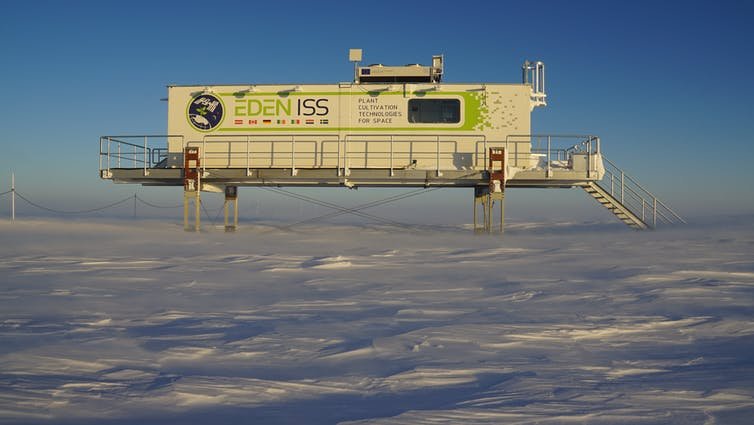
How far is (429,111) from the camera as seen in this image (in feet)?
62.1

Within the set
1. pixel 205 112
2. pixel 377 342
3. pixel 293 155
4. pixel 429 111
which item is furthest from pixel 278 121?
pixel 377 342

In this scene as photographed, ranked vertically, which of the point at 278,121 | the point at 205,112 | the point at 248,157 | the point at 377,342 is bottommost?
the point at 377,342

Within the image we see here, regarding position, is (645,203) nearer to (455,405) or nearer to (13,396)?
(455,405)

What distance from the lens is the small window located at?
743 inches

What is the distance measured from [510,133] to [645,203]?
5.37 m

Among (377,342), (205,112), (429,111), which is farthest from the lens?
(205,112)

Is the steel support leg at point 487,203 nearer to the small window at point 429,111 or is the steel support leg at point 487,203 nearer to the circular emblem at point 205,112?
the small window at point 429,111

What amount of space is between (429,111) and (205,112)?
701cm

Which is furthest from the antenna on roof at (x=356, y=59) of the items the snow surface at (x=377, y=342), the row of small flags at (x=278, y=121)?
the snow surface at (x=377, y=342)

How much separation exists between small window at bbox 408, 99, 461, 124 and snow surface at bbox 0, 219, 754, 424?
8.40 metres

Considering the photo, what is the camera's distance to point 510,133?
1878 cm

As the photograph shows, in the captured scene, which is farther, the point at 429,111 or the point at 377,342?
the point at 429,111

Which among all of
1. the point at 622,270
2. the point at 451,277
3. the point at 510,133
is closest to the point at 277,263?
the point at 451,277

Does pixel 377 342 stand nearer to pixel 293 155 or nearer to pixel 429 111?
pixel 293 155
